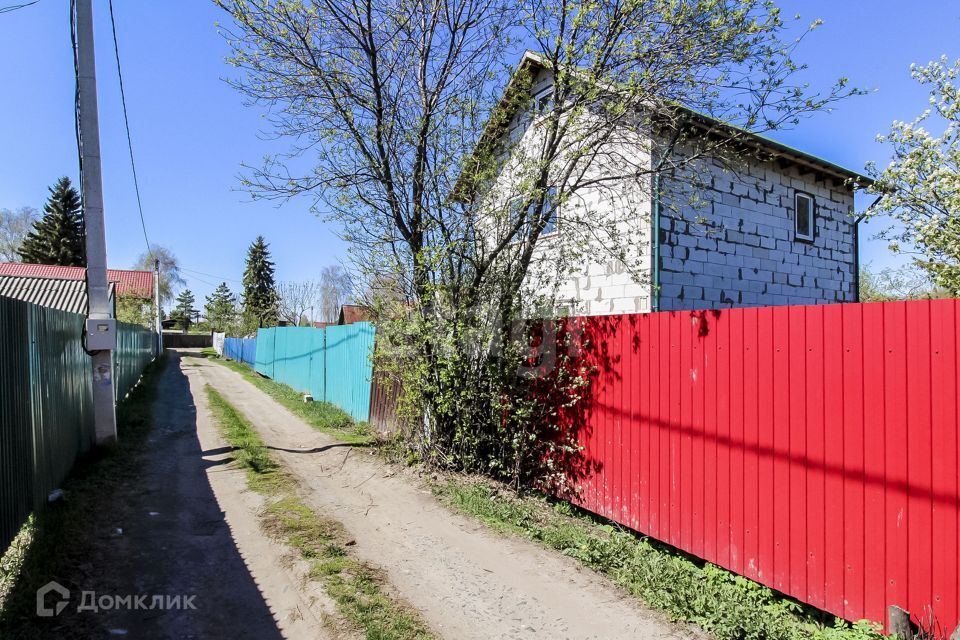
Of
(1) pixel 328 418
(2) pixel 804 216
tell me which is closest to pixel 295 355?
(1) pixel 328 418

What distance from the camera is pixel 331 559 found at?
4211 mm

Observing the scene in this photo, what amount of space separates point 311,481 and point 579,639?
A: 416 centimetres

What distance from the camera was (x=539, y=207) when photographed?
20.0 ft

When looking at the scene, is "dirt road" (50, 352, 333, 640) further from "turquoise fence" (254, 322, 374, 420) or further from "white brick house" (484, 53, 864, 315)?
"white brick house" (484, 53, 864, 315)

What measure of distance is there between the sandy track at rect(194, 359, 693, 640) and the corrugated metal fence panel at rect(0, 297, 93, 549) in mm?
2439

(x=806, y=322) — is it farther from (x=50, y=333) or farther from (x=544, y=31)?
(x=50, y=333)

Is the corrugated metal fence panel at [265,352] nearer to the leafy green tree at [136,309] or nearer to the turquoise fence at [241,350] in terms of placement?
the turquoise fence at [241,350]

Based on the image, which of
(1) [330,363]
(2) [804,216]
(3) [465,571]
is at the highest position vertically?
(2) [804,216]

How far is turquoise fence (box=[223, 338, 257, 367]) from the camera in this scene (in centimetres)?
2797

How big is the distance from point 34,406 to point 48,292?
1795cm

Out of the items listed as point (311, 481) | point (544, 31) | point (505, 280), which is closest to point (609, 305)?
point (505, 280)

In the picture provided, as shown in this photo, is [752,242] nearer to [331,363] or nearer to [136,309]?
[331,363]

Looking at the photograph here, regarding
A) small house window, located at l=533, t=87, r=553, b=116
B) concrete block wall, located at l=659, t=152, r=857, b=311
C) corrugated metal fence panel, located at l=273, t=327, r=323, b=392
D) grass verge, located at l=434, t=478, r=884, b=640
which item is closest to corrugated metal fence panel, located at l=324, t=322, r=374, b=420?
corrugated metal fence panel, located at l=273, t=327, r=323, b=392

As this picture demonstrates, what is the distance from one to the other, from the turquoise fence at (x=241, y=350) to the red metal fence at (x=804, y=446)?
25.2 m
